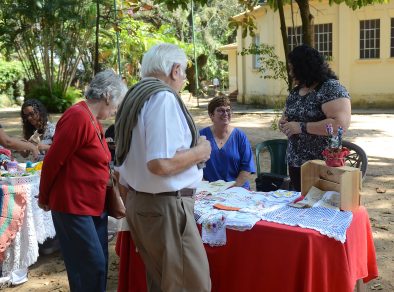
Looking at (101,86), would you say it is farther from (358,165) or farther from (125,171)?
(358,165)

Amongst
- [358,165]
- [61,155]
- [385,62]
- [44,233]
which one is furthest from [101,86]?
[385,62]

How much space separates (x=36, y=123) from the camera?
5.23 metres

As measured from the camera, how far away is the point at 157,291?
2748 mm

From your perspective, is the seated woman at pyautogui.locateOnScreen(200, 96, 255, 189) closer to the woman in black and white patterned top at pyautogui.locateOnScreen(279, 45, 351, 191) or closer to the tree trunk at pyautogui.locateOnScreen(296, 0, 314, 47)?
the woman in black and white patterned top at pyautogui.locateOnScreen(279, 45, 351, 191)

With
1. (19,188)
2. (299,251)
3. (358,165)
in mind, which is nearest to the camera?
(299,251)

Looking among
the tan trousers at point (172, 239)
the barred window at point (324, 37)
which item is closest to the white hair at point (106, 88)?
the tan trousers at point (172, 239)

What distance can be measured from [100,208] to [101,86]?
2.36ft

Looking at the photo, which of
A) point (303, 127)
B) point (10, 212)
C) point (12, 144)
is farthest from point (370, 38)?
point (10, 212)

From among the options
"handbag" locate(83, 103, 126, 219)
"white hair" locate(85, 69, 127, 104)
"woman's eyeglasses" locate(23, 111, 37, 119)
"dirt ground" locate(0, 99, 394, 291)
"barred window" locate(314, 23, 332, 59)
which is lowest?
"dirt ground" locate(0, 99, 394, 291)

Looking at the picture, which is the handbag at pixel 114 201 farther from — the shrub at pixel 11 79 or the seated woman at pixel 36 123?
the shrub at pixel 11 79

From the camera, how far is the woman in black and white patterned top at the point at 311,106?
3.73 meters

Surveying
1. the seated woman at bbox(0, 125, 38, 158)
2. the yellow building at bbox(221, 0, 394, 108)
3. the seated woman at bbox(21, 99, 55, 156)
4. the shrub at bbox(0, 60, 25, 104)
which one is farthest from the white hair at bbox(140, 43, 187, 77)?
the shrub at bbox(0, 60, 25, 104)

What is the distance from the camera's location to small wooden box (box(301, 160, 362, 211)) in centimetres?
296

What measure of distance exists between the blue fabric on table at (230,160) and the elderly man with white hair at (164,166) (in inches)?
63.9
